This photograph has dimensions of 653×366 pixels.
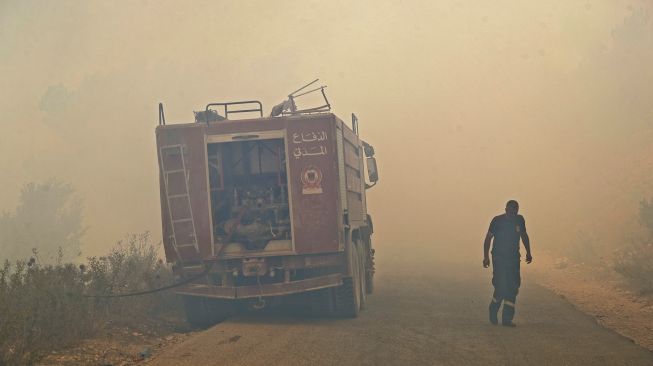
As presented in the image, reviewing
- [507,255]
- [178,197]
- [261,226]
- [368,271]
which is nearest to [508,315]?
[507,255]

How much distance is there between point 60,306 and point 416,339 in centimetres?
462

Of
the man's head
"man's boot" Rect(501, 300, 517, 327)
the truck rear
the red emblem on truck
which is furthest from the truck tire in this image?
the man's head

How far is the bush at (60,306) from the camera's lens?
7.37 meters

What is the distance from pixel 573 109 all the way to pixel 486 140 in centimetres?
1311

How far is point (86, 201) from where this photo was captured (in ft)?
221

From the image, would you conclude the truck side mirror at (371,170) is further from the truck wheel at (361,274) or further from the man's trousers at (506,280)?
the man's trousers at (506,280)

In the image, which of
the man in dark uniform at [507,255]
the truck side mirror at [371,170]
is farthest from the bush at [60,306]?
the man in dark uniform at [507,255]

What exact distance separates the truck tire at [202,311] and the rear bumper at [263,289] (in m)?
0.46

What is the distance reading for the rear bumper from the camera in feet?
35.7

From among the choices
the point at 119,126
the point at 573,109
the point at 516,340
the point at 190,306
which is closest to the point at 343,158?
the point at 190,306

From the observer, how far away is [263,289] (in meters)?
10.9

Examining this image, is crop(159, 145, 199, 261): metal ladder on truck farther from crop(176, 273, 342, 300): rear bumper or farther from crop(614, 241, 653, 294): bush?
crop(614, 241, 653, 294): bush

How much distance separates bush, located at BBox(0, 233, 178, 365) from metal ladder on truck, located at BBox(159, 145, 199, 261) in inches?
48.0

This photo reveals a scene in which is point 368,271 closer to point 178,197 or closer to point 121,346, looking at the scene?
point 178,197
